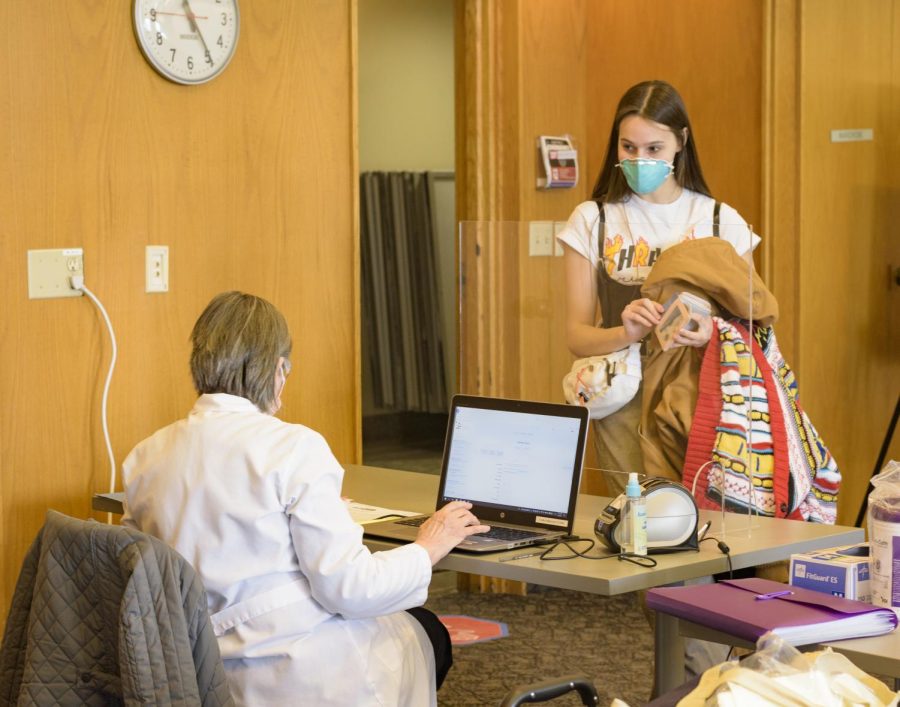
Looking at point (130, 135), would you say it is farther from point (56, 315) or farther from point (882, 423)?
point (882, 423)

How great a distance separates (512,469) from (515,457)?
0.03m

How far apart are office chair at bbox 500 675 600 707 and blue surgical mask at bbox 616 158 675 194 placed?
1.30 m

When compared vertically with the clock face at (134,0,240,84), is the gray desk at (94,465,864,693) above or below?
below

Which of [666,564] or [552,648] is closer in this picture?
[666,564]

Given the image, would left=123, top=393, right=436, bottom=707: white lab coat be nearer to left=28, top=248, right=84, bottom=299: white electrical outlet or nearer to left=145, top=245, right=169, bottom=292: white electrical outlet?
left=28, top=248, right=84, bottom=299: white electrical outlet

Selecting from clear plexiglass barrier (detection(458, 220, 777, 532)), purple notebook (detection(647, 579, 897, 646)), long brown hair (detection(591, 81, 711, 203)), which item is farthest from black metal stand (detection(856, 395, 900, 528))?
purple notebook (detection(647, 579, 897, 646))

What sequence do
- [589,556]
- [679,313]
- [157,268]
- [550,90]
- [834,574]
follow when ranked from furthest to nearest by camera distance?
[550,90], [157,268], [679,313], [589,556], [834,574]

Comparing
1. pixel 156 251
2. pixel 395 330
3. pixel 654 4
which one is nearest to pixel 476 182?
pixel 654 4

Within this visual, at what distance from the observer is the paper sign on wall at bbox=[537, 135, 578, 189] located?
4548 millimetres


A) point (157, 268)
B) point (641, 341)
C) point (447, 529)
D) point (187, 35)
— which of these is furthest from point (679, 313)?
point (187, 35)

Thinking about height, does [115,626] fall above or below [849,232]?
below

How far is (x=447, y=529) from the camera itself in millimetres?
2361

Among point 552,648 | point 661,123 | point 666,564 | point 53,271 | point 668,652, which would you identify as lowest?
point 552,648

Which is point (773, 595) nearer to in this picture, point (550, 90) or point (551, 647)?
point (551, 647)
